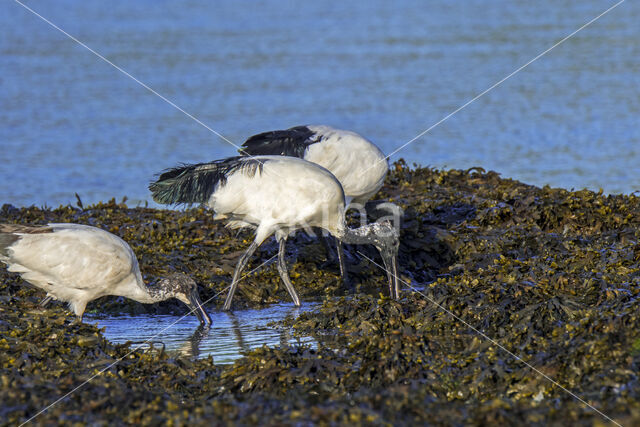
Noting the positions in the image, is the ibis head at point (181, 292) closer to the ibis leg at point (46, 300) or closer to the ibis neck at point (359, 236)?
the ibis leg at point (46, 300)

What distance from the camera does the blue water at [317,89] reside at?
1463 centimetres

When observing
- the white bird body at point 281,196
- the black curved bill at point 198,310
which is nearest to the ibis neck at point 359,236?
the white bird body at point 281,196

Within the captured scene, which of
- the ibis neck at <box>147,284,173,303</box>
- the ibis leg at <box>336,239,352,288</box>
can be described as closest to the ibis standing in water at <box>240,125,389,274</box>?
the ibis leg at <box>336,239,352,288</box>

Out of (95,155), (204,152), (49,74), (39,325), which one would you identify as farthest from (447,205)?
(49,74)

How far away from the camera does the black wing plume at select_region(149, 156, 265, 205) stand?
804cm

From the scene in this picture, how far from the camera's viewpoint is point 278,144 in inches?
Result: 362

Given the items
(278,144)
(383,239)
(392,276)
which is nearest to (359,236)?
(383,239)

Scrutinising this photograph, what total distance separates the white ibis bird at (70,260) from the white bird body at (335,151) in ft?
8.49

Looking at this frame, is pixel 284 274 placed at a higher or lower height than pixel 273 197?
lower

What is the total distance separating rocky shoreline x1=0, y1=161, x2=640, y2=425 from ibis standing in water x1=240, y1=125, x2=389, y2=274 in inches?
15.4

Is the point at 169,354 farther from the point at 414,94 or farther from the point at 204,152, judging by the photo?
the point at 414,94

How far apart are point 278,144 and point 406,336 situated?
12.9 ft

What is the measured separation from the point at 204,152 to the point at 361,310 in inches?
357

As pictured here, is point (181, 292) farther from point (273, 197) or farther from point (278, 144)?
point (278, 144)
